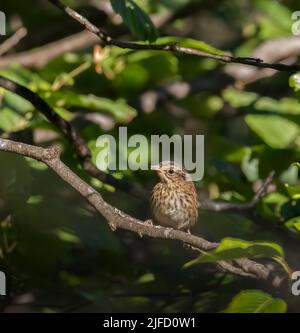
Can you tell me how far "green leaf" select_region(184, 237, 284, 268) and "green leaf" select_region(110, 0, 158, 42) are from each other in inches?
59.6

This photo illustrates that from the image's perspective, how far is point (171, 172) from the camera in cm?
665

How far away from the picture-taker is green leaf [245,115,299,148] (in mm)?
5668

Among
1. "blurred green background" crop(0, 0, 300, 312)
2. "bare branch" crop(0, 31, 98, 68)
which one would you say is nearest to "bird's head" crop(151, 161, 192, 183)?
"blurred green background" crop(0, 0, 300, 312)

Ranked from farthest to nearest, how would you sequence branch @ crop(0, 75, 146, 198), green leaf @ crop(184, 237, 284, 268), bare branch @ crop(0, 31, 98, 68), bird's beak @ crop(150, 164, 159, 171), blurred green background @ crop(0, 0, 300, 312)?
bare branch @ crop(0, 31, 98, 68) → bird's beak @ crop(150, 164, 159, 171) → blurred green background @ crop(0, 0, 300, 312) → branch @ crop(0, 75, 146, 198) → green leaf @ crop(184, 237, 284, 268)

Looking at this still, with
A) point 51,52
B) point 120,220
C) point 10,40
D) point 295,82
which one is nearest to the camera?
point 120,220

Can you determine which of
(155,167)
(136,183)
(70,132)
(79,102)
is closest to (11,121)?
(79,102)

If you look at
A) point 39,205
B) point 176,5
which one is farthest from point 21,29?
point 39,205

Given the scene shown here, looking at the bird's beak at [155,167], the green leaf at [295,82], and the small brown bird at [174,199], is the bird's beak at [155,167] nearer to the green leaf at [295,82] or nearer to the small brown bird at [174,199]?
the small brown bird at [174,199]

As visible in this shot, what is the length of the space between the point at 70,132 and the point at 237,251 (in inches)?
67.2

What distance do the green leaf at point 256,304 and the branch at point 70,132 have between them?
4.81ft

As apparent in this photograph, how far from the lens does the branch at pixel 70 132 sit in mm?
5133

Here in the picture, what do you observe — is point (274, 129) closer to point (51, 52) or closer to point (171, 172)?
point (171, 172)

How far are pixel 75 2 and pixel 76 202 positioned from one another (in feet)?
8.53

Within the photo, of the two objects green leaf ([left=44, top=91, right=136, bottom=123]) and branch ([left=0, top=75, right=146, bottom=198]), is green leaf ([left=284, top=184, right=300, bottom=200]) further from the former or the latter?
green leaf ([left=44, top=91, right=136, bottom=123])
